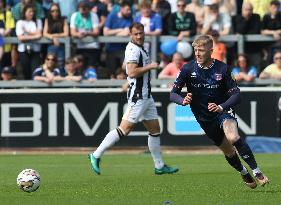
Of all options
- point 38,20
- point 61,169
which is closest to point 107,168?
point 61,169

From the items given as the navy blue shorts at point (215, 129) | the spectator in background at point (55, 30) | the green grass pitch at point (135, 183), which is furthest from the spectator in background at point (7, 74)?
the navy blue shorts at point (215, 129)

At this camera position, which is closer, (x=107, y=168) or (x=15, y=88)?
(x=107, y=168)

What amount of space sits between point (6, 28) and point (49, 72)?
1816 mm

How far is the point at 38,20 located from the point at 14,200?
12052 millimetres

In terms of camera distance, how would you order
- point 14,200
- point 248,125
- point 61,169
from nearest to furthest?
1. point 14,200
2. point 61,169
3. point 248,125

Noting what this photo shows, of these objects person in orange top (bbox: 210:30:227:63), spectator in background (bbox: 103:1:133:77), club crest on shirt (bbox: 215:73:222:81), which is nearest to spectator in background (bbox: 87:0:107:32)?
spectator in background (bbox: 103:1:133:77)

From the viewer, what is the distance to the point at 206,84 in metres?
11.8

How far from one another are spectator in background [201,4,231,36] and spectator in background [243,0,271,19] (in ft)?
2.80

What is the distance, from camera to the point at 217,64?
38.8ft

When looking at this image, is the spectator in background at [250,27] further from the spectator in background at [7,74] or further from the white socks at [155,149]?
the white socks at [155,149]

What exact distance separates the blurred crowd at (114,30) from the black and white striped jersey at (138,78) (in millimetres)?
5858

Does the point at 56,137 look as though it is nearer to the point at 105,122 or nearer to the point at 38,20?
the point at 105,122

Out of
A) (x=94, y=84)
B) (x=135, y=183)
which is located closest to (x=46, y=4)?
(x=94, y=84)

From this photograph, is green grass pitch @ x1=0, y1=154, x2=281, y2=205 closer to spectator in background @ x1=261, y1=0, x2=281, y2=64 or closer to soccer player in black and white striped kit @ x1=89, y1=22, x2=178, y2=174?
soccer player in black and white striped kit @ x1=89, y1=22, x2=178, y2=174
